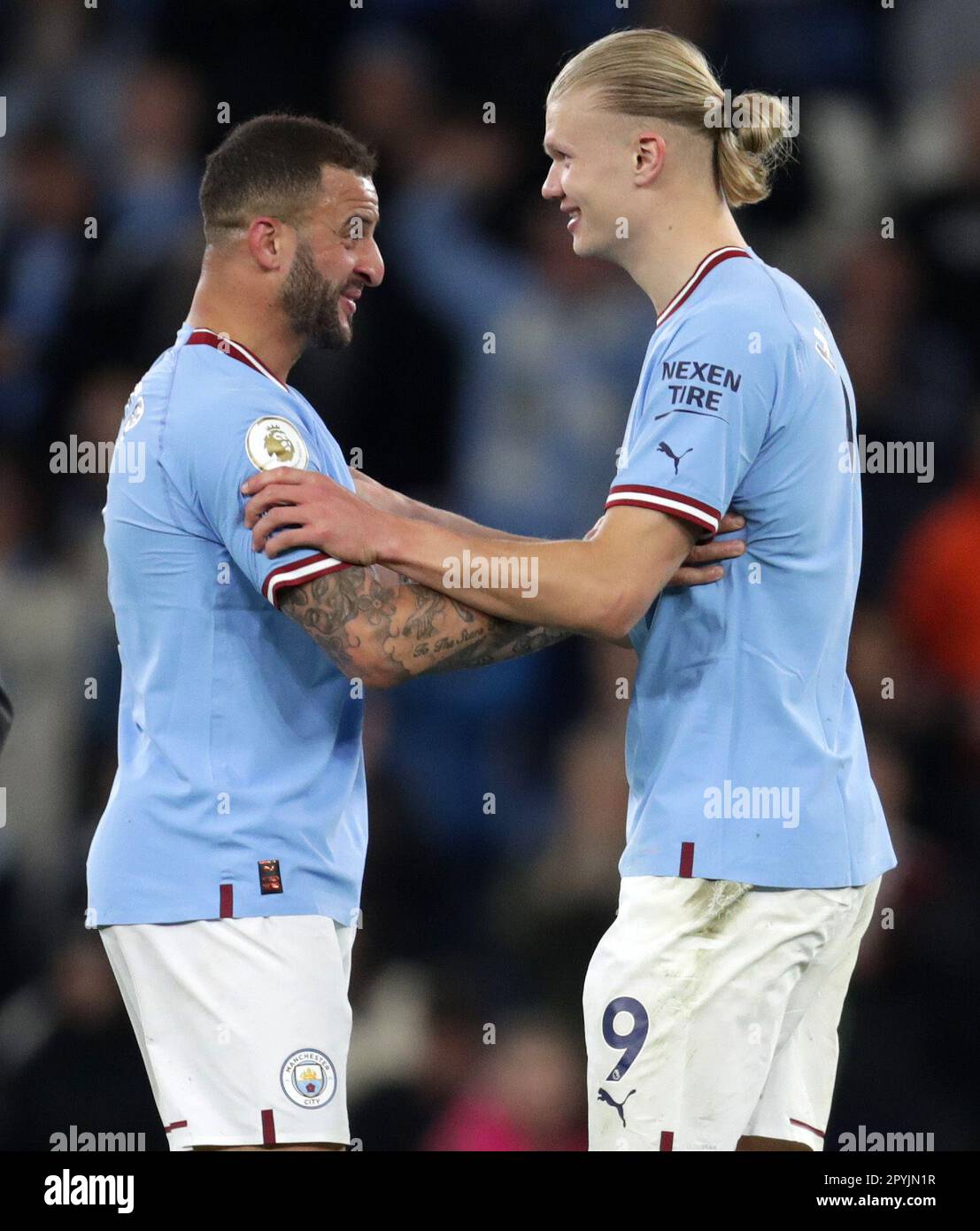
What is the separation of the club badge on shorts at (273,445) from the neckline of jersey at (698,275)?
0.64 m

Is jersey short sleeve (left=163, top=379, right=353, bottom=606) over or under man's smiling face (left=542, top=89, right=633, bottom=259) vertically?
under

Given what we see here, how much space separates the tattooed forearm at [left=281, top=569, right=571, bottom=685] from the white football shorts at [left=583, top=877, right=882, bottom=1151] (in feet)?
1.64

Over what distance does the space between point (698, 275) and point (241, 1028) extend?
4.81 ft

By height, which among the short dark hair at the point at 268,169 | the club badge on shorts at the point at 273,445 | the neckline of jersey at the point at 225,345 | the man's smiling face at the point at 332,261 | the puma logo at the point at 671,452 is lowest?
the puma logo at the point at 671,452

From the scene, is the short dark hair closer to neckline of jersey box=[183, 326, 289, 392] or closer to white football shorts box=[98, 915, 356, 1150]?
neckline of jersey box=[183, 326, 289, 392]

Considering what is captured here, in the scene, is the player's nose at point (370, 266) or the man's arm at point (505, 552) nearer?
the man's arm at point (505, 552)

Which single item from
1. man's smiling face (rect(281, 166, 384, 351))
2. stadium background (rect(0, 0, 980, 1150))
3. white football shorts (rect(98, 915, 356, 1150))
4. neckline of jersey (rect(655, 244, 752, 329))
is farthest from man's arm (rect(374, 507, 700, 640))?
stadium background (rect(0, 0, 980, 1150))

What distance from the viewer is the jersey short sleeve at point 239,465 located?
2.91 meters

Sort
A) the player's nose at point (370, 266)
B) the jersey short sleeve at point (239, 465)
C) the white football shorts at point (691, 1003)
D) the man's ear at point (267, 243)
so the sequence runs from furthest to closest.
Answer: the player's nose at point (370, 266)
the man's ear at point (267, 243)
the jersey short sleeve at point (239, 465)
the white football shorts at point (691, 1003)

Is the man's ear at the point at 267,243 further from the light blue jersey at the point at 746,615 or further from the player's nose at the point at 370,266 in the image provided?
the light blue jersey at the point at 746,615

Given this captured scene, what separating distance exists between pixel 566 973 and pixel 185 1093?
1.95m

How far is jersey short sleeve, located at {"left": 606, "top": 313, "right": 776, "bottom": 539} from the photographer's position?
2.78m

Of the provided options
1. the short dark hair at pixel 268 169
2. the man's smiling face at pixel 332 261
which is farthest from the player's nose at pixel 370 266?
the short dark hair at pixel 268 169

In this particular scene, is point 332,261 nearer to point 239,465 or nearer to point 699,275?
point 239,465
